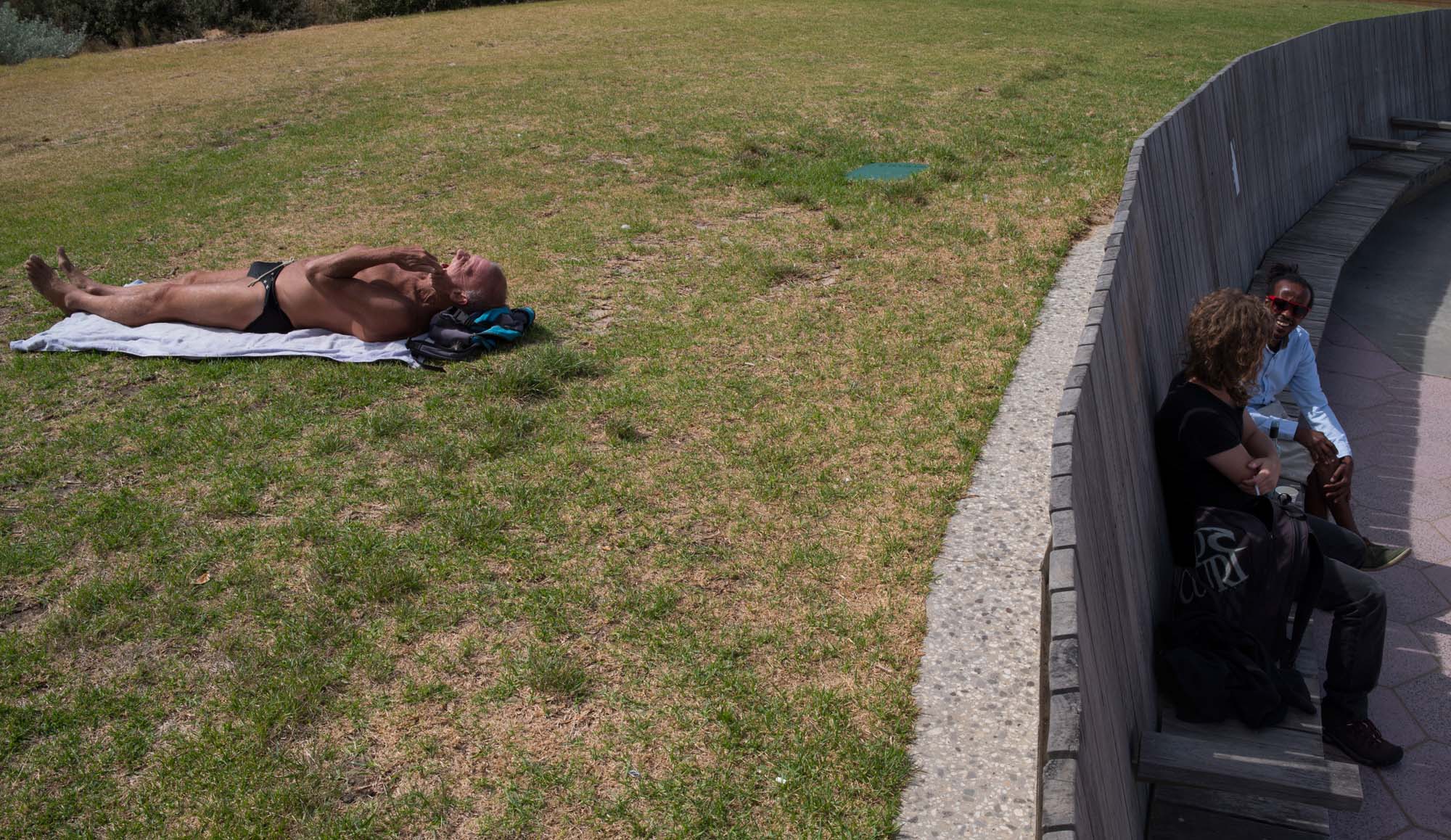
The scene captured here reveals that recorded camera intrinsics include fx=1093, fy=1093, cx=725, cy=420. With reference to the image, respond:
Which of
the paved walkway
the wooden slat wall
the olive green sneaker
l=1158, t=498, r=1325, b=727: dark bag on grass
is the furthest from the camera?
the olive green sneaker

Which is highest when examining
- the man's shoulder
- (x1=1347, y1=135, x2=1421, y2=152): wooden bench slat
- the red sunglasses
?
(x1=1347, y1=135, x2=1421, y2=152): wooden bench slat

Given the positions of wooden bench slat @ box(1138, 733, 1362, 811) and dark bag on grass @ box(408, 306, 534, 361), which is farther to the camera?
dark bag on grass @ box(408, 306, 534, 361)

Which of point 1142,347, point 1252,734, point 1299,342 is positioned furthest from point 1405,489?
point 1252,734

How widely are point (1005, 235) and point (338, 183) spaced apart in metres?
6.45

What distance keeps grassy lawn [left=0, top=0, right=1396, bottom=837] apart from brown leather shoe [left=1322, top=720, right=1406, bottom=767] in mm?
1648

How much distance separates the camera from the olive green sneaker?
4859 millimetres

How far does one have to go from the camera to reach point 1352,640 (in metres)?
4.23

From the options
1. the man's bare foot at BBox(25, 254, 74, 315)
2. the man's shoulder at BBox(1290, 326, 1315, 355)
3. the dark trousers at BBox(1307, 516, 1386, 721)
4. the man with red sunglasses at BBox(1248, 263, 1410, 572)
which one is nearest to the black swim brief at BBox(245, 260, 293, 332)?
the man's bare foot at BBox(25, 254, 74, 315)

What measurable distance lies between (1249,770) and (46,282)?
772 centimetres

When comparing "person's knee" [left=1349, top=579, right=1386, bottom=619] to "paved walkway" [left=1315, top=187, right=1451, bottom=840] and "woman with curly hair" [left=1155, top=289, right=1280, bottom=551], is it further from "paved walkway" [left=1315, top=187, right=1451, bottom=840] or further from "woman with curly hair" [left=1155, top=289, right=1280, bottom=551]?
"woman with curly hair" [left=1155, top=289, right=1280, bottom=551]

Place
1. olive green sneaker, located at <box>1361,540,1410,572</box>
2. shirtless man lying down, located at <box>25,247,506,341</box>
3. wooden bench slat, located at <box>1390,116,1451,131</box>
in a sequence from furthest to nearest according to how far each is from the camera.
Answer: wooden bench slat, located at <box>1390,116,1451,131</box> → shirtless man lying down, located at <box>25,247,506,341</box> → olive green sneaker, located at <box>1361,540,1410,572</box>

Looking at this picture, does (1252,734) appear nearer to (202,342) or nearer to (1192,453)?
(1192,453)

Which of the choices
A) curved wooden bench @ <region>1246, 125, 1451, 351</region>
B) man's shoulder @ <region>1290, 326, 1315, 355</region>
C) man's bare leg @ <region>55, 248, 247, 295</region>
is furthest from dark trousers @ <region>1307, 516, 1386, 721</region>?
man's bare leg @ <region>55, 248, 247, 295</region>

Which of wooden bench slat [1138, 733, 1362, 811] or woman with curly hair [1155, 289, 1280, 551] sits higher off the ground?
woman with curly hair [1155, 289, 1280, 551]
